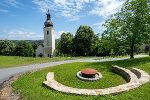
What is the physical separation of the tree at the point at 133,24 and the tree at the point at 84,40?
18743 millimetres

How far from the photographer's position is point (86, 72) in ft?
28.5

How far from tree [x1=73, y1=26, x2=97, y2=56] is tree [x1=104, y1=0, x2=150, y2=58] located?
738 inches

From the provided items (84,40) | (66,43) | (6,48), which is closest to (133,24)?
(84,40)

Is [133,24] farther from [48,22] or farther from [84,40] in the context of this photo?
[48,22]

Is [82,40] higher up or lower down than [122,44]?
higher up

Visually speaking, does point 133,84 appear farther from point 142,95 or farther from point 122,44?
point 122,44

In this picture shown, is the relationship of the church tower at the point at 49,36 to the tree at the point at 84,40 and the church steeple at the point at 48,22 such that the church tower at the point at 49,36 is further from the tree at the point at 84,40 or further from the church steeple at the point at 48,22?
the tree at the point at 84,40

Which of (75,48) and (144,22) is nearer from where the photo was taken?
(144,22)

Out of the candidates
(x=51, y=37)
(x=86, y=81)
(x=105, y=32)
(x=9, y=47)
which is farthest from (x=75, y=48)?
(x=9, y=47)

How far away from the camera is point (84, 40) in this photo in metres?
33.8

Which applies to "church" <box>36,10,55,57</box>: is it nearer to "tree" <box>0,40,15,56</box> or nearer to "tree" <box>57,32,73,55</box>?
"tree" <box>57,32,73,55</box>

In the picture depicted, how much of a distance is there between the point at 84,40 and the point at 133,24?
68.7 feet

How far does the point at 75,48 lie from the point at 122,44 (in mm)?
22025

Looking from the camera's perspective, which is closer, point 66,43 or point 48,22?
point 66,43
